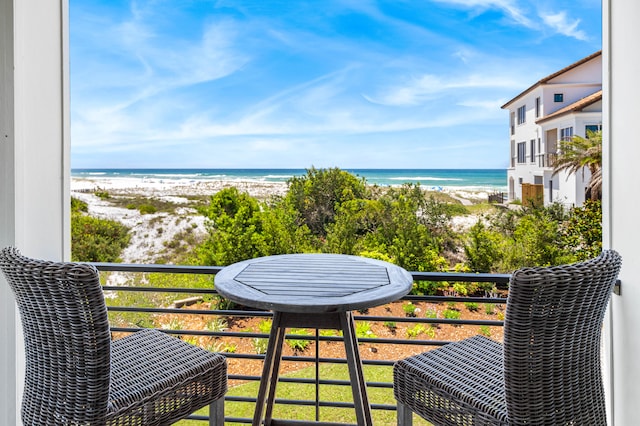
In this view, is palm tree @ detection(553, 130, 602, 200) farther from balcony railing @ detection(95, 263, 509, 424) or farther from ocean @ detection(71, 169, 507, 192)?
ocean @ detection(71, 169, 507, 192)

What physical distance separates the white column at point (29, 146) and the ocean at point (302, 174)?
34.1 feet

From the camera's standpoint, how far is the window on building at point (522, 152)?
1037cm

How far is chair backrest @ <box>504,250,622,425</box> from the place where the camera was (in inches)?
36.4

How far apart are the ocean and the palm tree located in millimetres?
4056

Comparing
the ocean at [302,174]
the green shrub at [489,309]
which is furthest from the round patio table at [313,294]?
the ocean at [302,174]

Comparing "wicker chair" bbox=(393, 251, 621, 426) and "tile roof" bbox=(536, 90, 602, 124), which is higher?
"tile roof" bbox=(536, 90, 602, 124)

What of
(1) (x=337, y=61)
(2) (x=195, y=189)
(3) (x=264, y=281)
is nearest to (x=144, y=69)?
(2) (x=195, y=189)

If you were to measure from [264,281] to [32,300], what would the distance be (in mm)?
613

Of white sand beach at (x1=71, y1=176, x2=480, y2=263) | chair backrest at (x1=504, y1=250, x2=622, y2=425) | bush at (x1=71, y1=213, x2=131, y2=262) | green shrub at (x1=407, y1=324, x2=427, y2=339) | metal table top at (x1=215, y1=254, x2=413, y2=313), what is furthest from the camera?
white sand beach at (x1=71, y1=176, x2=480, y2=263)

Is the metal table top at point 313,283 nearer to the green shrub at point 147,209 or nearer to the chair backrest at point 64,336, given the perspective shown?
the chair backrest at point 64,336

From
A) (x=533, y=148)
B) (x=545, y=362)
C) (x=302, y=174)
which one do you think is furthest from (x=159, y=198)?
(x=545, y=362)

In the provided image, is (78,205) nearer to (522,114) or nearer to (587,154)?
(587,154)

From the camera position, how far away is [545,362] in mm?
975

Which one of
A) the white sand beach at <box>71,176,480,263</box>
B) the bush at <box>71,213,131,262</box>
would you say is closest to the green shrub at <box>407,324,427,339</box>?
the white sand beach at <box>71,176,480,263</box>
